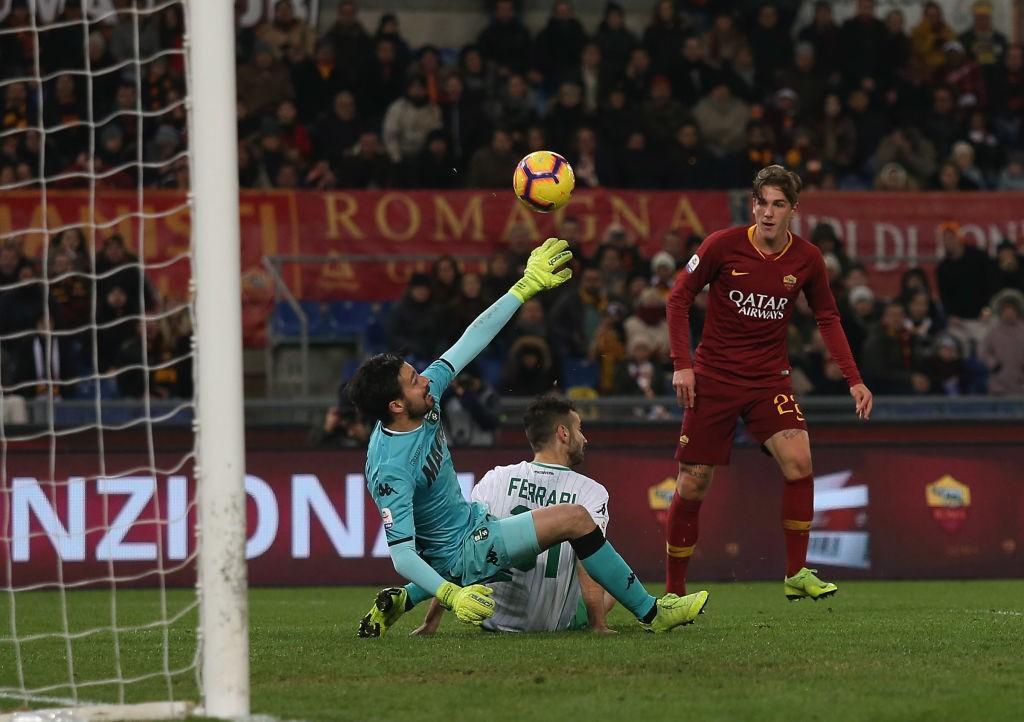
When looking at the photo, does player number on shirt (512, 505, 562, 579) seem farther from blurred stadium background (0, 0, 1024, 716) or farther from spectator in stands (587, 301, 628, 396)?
spectator in stands (587, 301, 628, 396)

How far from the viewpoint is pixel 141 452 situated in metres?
12.6

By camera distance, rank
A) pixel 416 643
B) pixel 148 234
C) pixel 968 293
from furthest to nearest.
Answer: pixel 968 293 → pixel 148 234 → pixel 416 643

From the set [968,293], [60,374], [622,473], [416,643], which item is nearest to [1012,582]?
[622,473]

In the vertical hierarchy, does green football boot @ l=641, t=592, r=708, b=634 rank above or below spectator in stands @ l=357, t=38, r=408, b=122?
below

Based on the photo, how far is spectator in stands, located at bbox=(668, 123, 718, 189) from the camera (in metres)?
17.0

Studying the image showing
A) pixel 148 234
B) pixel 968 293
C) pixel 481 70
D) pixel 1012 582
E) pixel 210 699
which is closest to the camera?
pixel 210 699

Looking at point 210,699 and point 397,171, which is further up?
point 397,171

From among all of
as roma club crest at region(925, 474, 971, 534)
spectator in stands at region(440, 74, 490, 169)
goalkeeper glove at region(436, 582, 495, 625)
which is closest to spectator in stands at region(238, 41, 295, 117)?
spectator in stands at region(440, 74, 490, 169)

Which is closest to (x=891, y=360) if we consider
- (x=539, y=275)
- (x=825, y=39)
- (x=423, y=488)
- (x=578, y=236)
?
(x=578, y=236)

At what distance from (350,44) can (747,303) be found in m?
10.3

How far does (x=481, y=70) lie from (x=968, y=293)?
5819mm

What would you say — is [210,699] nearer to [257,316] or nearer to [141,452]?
[141,452]

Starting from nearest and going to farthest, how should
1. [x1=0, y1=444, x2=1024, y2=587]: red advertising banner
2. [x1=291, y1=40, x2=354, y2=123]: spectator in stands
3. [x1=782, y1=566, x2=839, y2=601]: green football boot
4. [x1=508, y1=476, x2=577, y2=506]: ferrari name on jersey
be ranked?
[x1=508, y1=476, x2=577, y2=506]: ferrari name on jersey, [x1=782, y1=566, x2=839, y2=601]: green football boot, [x1=0, y1=444, x2=1024, y2=587]: red advertising banner, [x1=291, y1=40, x2=354, y2=123]: spectator in stands

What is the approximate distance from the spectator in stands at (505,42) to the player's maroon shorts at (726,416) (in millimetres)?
10556
